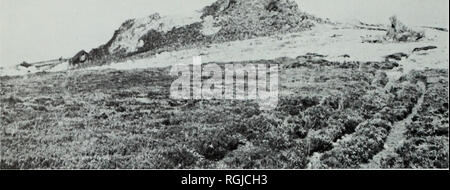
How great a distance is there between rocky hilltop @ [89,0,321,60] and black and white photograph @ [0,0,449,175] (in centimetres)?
182

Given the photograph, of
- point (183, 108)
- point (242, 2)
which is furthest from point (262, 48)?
point (183, 108)

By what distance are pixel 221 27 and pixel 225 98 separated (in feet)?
55.8

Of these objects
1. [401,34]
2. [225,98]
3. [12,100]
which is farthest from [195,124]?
[401,34]

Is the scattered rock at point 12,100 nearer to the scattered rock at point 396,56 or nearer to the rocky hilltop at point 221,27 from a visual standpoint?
the rocky hilltop at point 221,27

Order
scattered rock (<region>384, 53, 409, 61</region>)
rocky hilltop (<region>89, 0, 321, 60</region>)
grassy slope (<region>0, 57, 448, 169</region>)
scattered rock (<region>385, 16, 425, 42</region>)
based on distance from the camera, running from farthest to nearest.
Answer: rocky hilltop (<region>89, 0, 321, 60</region>) < scattered rock (<region>385, 16, 425, 42</region>) < scattered rock (<region>384, 53, 409, 61</region>) < grassy slope (<region>0, 57, 448, 169</region>)

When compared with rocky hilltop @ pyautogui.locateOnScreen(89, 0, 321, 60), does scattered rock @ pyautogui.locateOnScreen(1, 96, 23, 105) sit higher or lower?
lower

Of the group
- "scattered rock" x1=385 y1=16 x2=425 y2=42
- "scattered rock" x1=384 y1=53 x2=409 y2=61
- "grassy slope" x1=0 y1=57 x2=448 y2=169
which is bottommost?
"grassy slope" x1=0 y1=57 x2=448 y2=169

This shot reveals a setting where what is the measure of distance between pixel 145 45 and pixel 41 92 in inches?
535

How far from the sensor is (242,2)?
37.3 meters

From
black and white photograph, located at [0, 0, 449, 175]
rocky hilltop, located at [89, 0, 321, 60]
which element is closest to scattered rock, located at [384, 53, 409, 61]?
black and white photograph, located at [0, 0, 449, 175]

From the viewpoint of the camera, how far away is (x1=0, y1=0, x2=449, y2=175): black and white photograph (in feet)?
47.4

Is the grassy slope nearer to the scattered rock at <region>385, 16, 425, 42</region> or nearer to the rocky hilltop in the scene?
the scattered rock at <region>385, 16, 425, 42</region>

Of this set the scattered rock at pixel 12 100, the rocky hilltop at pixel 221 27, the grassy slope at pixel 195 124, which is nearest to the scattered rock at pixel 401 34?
the grassy slope at pixel 195 124

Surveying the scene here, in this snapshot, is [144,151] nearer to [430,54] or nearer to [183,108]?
[183,108]
